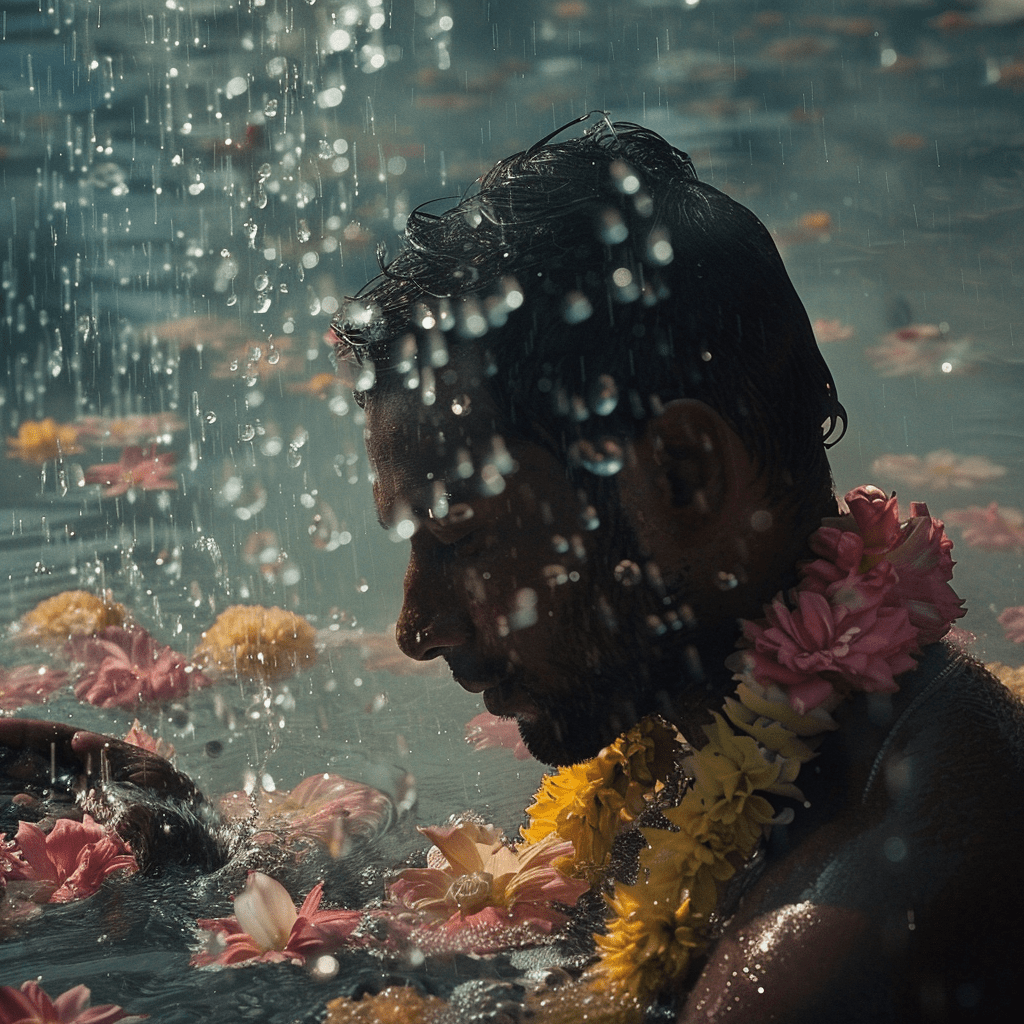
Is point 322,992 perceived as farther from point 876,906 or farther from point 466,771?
point 466,771

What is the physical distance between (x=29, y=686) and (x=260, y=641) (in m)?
1.27

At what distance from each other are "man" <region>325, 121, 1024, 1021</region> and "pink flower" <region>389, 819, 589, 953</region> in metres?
0.46

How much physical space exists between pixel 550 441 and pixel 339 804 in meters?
2.18

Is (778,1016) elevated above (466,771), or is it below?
above

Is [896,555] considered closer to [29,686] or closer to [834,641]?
[834,641]

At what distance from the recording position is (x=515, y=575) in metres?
2.14

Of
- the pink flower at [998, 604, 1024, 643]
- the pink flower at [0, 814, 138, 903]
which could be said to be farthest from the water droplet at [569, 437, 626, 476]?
the pink flower at [998, 604, 1024, 643]

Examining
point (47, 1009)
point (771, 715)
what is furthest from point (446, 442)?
point (47, 1009)

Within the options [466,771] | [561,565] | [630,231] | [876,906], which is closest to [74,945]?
[561,565]

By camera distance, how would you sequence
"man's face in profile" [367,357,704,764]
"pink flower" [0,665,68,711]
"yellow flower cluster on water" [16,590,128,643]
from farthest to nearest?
"yellow flower cluster on water" [16,590,128,643]
"pink flower" [0,665,68,711]
"man's face in profile" [367,357,704,764]

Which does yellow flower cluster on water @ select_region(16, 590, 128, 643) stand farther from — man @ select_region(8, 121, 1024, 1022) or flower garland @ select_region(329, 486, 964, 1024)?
flower garland @ select_region(329, 486, 964, 1024)

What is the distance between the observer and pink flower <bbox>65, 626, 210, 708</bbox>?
450cm

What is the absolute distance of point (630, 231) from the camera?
215 cm

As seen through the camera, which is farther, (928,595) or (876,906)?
(928,595)
